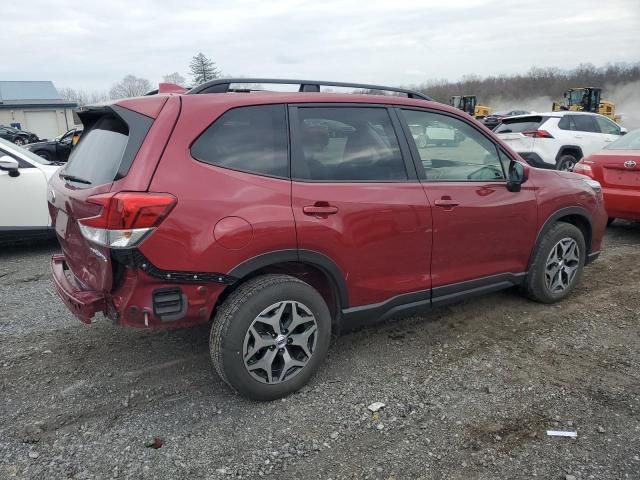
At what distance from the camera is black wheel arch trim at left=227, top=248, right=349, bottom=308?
280 cm

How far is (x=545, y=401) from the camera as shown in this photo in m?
3.03

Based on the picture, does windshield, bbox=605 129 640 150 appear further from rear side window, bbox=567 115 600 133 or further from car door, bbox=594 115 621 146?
car door, bbox=594 115 621 146

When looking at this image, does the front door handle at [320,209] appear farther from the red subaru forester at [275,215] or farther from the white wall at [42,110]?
the white wall at [42,110]

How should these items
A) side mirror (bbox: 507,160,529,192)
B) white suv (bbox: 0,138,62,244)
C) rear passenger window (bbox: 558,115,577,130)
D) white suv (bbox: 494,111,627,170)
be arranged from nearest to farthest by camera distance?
side mirror (bbox: 507,160,529,192) < white suv (bbox: 0,138,62,244) < white suv (bbox: 494,111,627,170) < rear passenger window (bbox: 558,115,577,130)

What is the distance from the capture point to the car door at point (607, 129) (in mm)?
12188

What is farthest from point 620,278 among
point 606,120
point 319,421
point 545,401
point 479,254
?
point 606,120

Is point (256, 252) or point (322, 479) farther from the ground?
point (256, 252)

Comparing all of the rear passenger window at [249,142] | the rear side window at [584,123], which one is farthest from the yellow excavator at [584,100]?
the rear passenger window at [249,142]

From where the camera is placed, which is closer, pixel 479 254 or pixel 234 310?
pixel 234 310

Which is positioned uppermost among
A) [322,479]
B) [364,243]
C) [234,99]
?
[234,99]

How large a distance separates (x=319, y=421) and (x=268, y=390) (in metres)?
0.35

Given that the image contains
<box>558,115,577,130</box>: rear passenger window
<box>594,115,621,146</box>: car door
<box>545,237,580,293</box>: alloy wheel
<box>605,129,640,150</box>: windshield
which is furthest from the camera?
<box>594,115,621,146</box>: car door

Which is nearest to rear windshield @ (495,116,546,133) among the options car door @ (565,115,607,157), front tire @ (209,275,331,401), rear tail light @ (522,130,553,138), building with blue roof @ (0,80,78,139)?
rear tail light @ (522,130,553,138)

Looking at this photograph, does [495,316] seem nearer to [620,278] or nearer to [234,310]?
[620,278]
